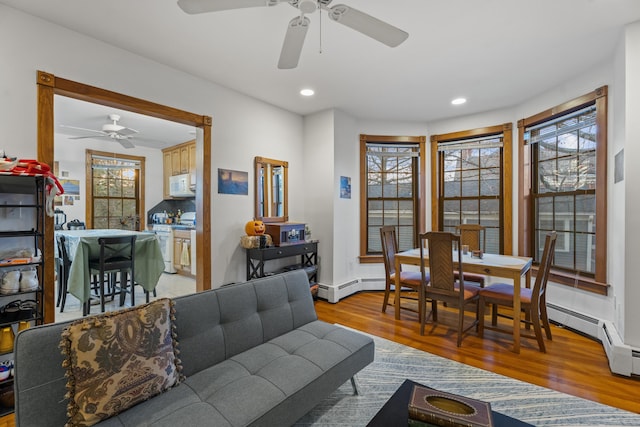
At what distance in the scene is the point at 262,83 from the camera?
3.46 metres

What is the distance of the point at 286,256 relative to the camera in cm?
394

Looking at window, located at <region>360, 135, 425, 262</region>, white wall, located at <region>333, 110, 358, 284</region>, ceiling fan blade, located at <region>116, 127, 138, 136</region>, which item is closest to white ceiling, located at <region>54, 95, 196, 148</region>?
ceiling fan blade, located at <region>116, 127, 138, 136</region>

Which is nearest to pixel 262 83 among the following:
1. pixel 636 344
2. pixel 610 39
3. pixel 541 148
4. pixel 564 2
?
pixel 564 2

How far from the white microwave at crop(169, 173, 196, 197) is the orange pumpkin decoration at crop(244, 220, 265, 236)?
2610mm

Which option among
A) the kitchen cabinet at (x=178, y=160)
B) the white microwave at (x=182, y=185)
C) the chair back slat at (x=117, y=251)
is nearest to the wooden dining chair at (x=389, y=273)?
the chair back slat at (x=117, y=251)

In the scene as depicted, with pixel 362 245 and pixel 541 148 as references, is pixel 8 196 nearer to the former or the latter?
pixel 362 245

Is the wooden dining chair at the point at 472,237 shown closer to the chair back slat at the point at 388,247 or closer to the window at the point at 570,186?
the window at the point at 570,186

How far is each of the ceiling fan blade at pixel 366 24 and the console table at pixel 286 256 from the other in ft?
8.46

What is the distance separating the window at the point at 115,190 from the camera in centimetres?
595

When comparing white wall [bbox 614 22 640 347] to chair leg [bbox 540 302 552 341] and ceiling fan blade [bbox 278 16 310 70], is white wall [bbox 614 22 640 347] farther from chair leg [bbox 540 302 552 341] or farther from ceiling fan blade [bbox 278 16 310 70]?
ceiling fan blade [bbox 278 16 310 70]

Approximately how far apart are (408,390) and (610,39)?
3.27 m

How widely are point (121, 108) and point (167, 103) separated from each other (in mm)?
406

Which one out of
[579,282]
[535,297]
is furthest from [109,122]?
[579,282]

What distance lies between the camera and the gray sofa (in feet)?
3.98
